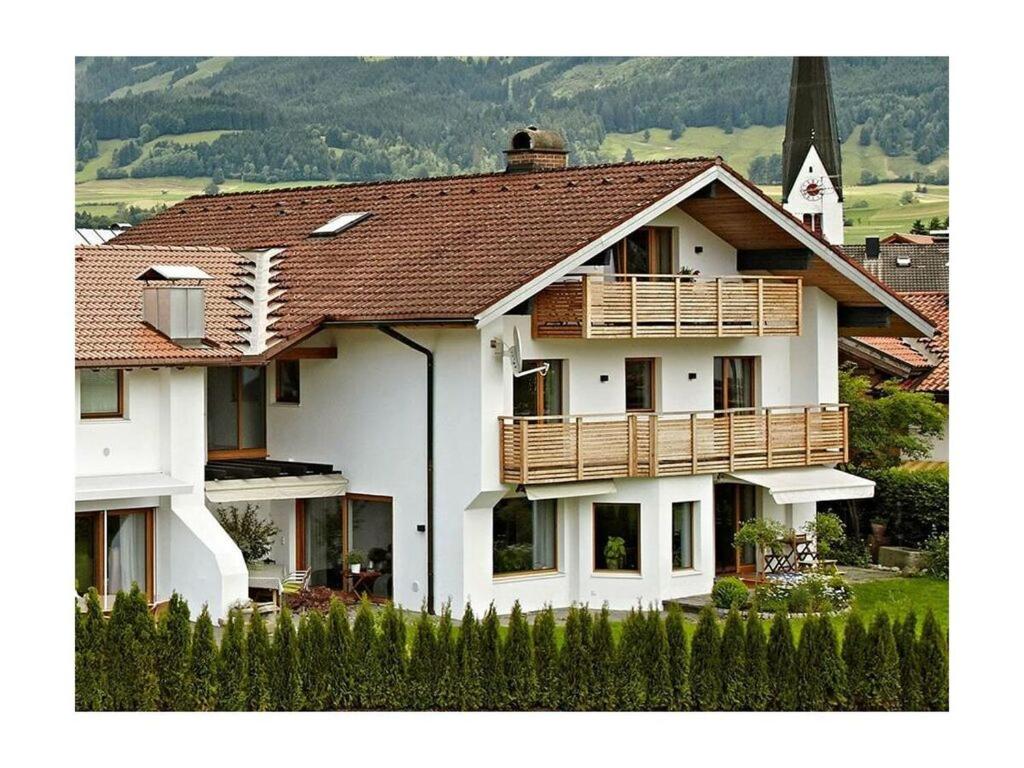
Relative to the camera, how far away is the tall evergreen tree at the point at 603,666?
23.0 meters

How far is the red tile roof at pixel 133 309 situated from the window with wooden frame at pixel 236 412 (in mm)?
1246

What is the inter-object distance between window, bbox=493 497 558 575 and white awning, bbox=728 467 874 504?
3.17 m

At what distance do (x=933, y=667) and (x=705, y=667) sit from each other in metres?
2.68

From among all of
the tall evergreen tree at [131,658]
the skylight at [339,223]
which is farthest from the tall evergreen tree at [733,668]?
the skylight at [339,223]

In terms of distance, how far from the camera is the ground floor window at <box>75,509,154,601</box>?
1105 inches

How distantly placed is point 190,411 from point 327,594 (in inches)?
138

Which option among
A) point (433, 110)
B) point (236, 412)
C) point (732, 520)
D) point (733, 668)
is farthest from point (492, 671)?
point (433, 110)

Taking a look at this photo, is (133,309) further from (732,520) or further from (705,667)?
(705,667)

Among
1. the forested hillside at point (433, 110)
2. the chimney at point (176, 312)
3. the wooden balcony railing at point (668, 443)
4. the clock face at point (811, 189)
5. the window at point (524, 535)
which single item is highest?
the forested hillside at point (433, 110)

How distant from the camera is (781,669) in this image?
23219 mm

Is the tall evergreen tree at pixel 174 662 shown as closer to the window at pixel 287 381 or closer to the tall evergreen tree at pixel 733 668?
the tall evergreen tree at pixel 733 668

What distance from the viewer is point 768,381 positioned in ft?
111
